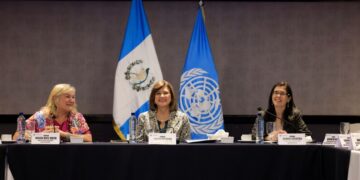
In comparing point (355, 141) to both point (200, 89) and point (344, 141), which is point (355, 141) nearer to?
point (344, 141)

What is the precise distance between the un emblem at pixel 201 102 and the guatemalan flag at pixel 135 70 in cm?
32

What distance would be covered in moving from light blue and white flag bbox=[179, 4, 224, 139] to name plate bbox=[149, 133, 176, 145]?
2013 millimetres

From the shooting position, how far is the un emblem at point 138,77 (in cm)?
604

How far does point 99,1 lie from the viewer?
21.3 ft

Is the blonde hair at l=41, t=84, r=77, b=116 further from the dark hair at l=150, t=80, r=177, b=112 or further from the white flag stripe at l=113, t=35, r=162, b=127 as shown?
the white flag stripe at l=113, t=35, r=162, b=127

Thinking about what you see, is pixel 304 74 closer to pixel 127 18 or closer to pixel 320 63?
pixel 320 63

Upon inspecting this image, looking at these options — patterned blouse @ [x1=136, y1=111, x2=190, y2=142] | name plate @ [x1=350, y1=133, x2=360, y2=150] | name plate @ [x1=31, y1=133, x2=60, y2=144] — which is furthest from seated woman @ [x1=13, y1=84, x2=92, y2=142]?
name plate @ [x1=350, y1=133, x2=360, y2=150]
